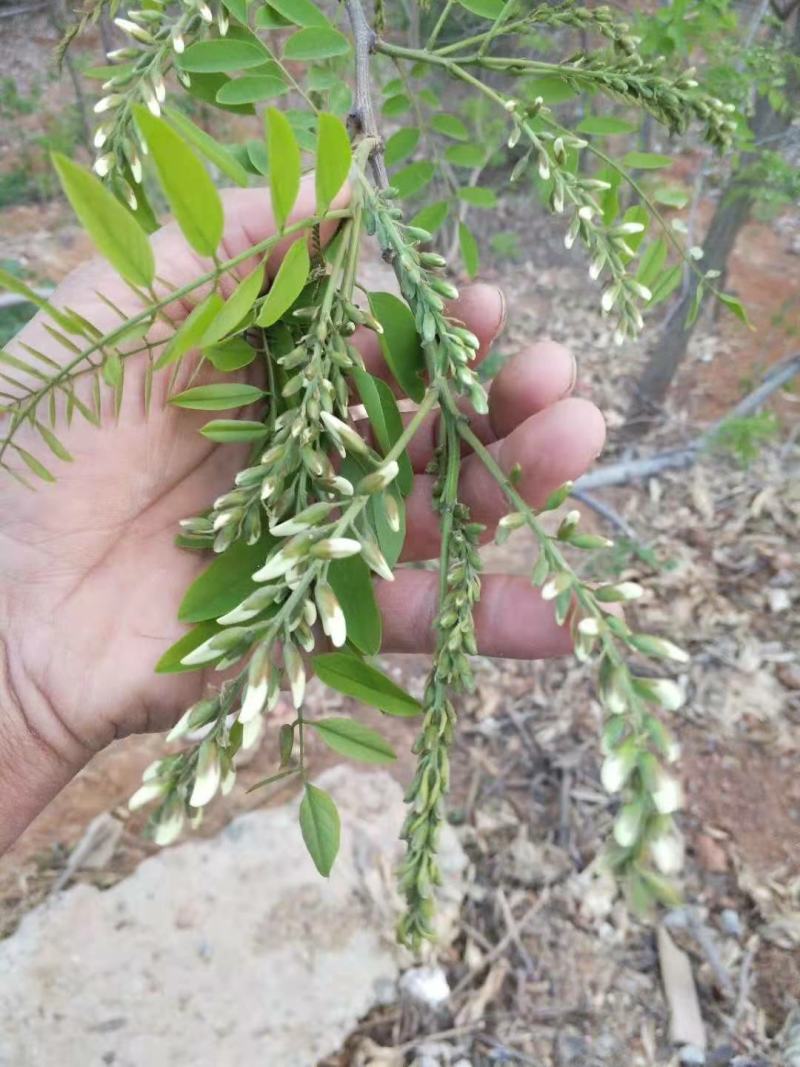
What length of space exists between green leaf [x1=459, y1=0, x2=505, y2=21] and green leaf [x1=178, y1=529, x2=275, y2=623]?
2.18 ft

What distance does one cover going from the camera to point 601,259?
37.9 inches

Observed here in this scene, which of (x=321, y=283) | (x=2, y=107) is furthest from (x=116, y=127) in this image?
(x=2, y=107)

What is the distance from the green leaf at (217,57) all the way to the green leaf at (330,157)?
0.31m

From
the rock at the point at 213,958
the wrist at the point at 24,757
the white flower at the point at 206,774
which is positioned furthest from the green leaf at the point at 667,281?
the rock at the point at 213,958

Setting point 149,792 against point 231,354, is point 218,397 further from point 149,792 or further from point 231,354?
point 149,792

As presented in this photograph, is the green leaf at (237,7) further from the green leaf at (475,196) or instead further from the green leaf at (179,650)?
the green leaf at (179,650)

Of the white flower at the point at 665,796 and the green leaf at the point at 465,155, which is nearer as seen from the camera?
the white flower at the point at 665,796

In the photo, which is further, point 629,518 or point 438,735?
point 629,518

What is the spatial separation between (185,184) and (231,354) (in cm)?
29

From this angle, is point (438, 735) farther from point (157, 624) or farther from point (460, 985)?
point (460, 985)

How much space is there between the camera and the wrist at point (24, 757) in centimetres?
136

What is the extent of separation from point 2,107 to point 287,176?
7.40m

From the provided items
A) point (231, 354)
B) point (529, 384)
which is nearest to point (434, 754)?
point (231, 354)

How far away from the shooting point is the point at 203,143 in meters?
0.82
